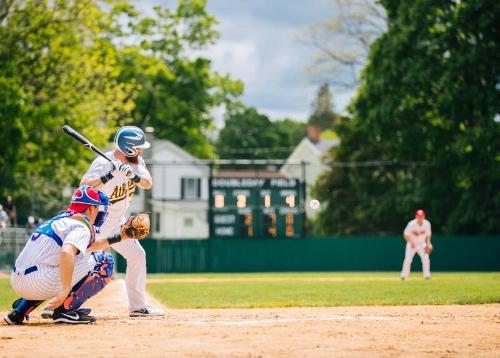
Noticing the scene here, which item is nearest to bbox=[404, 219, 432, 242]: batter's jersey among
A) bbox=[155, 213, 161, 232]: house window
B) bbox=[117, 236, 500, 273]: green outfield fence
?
bbox=[117, 236, 500, 273]: green outfield fence

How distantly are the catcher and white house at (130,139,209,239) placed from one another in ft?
156

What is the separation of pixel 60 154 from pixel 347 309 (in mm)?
23670

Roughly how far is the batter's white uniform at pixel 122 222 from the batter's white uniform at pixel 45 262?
119cm

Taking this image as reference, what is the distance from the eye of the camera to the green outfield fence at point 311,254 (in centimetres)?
3531

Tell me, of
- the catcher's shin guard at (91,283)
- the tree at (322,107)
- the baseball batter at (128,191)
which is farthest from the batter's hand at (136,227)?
the tree at (322,107)

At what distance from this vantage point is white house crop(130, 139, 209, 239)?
Answer: 58406 mm

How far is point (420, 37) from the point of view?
37594mm

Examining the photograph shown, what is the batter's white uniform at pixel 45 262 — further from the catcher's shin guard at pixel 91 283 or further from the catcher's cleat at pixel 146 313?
the catcher's cleat at pixel 146 313

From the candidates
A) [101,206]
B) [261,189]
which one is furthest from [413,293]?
[261,189]

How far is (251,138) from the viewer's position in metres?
91.4

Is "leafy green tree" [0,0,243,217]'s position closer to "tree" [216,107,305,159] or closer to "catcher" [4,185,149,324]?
"catcher" [4,185,149,324]

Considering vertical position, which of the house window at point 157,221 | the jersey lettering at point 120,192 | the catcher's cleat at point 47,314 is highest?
the house window at point 157,221

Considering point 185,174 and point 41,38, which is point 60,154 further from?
point 185,174

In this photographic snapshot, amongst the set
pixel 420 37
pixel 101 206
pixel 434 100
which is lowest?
pixel 101 206
